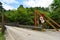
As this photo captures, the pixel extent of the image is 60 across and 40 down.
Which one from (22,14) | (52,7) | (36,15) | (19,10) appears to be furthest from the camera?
(19,10)

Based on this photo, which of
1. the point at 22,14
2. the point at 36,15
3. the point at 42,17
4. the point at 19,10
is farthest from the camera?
the point at 19,10

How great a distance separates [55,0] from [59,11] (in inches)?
429

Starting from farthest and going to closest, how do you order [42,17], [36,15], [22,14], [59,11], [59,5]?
[22,14] < [59,5] < [59,11] < [36,15] < [42,17]

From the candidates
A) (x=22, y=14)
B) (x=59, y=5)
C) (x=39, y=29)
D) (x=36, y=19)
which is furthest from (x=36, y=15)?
(x=22, y=14)

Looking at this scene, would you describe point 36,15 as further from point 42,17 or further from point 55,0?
point 55,0

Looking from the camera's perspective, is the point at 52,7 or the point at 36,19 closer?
the point at 36,19

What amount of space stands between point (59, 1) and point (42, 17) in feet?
155

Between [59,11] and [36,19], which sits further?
[59,11]

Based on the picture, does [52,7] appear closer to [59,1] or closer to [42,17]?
[59,1]

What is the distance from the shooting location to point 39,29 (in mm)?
24250

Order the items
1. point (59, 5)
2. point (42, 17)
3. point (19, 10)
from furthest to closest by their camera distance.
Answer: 1. point (19, 10)
2. point (59, 5)
3. point (42, 17)

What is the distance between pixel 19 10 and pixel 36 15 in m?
95.2

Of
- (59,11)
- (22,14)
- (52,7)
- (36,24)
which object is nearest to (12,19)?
(22,14)

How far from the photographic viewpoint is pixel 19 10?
121 m
